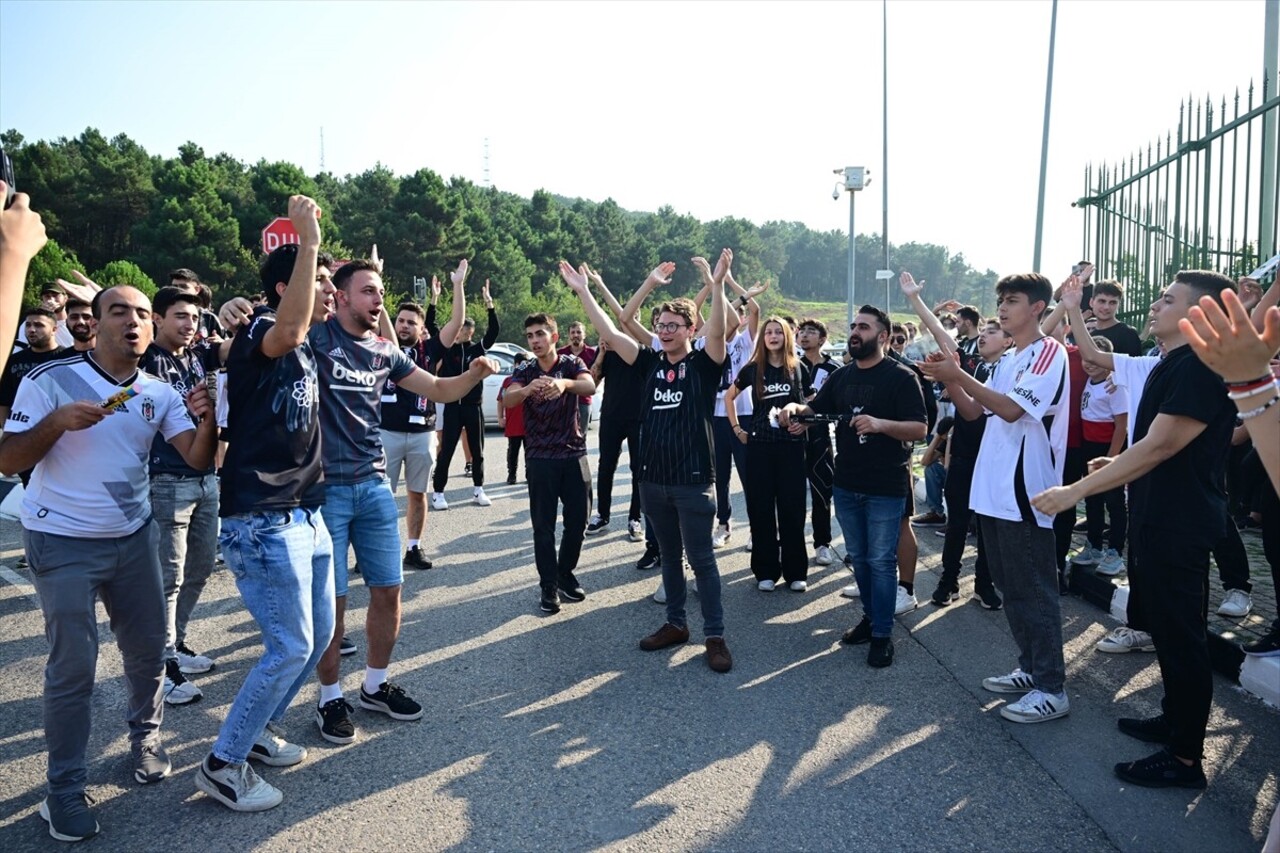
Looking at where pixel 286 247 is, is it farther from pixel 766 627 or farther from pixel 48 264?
pixel 48 264

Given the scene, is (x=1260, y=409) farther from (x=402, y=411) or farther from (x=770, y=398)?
(x=402, y=411)

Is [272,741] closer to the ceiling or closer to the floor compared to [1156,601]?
closer to the floor

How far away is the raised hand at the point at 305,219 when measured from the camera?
2.96 m

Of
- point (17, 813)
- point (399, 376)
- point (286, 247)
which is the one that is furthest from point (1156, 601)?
point (17, 813)

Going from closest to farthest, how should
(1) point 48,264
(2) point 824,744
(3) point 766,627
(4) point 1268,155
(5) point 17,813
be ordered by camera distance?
(5) point 17,813
(2) point 824,744
(3) point 766,627
(4) point 1268,155
(1) point 48,264

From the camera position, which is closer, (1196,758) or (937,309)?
(1196,758)

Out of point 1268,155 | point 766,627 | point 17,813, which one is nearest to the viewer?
point 17,813

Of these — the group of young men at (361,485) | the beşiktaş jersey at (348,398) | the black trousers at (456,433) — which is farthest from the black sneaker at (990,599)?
the black trousers at (456,433)

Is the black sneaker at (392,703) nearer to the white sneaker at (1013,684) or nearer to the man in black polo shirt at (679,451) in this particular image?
the man in black polo shirt at (679,451)

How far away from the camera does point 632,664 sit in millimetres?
4914

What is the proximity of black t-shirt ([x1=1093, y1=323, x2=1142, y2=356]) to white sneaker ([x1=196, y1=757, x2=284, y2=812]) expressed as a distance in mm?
6749

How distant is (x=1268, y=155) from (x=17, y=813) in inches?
371

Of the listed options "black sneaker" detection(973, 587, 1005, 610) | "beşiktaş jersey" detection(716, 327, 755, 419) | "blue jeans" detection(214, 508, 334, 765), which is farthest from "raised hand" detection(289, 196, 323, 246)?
"beşiktaş jersey" detection(716, 327, 755, 419)

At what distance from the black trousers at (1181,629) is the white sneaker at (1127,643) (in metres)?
1.38
